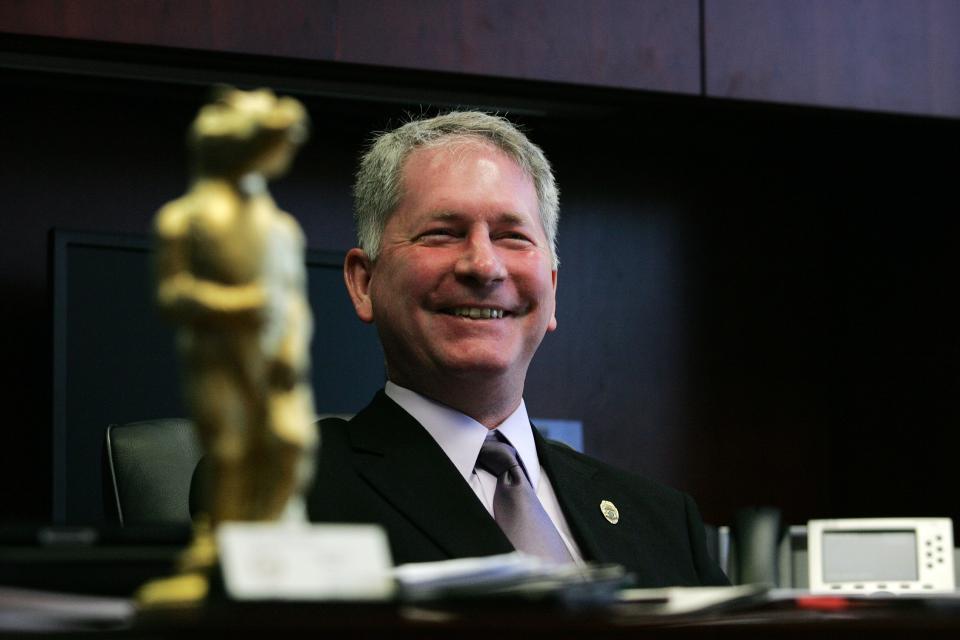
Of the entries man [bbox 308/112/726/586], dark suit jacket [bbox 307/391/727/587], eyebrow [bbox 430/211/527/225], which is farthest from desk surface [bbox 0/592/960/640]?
eyebrow [bbox 430/211/527/225]

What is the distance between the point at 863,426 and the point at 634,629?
2389 mm

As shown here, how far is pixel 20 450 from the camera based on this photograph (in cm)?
240

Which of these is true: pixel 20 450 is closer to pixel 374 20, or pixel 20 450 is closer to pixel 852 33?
pixel 374 20

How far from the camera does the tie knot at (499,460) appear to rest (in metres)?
1.56

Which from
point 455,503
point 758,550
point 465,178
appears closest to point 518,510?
point 455,503

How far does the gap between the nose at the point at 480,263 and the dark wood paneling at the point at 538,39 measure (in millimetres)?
704

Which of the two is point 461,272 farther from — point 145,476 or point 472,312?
point 145,476

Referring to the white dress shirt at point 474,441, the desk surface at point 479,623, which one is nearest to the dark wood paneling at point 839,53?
the white dress shirt at point 474,441

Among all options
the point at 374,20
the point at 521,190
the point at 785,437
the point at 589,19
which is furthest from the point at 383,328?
the point at 785,437

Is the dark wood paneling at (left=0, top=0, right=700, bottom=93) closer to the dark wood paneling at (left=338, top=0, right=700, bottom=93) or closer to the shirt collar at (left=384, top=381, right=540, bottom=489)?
the dark wood paneling at (left=338, top=0, right=700, bottom=93)

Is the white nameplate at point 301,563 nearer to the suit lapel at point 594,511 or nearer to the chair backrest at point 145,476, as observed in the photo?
the suit lapel at point 594,511

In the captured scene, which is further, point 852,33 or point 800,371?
point 800,371

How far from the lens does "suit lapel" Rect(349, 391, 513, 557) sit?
4.58ft

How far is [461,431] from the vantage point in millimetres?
1601
